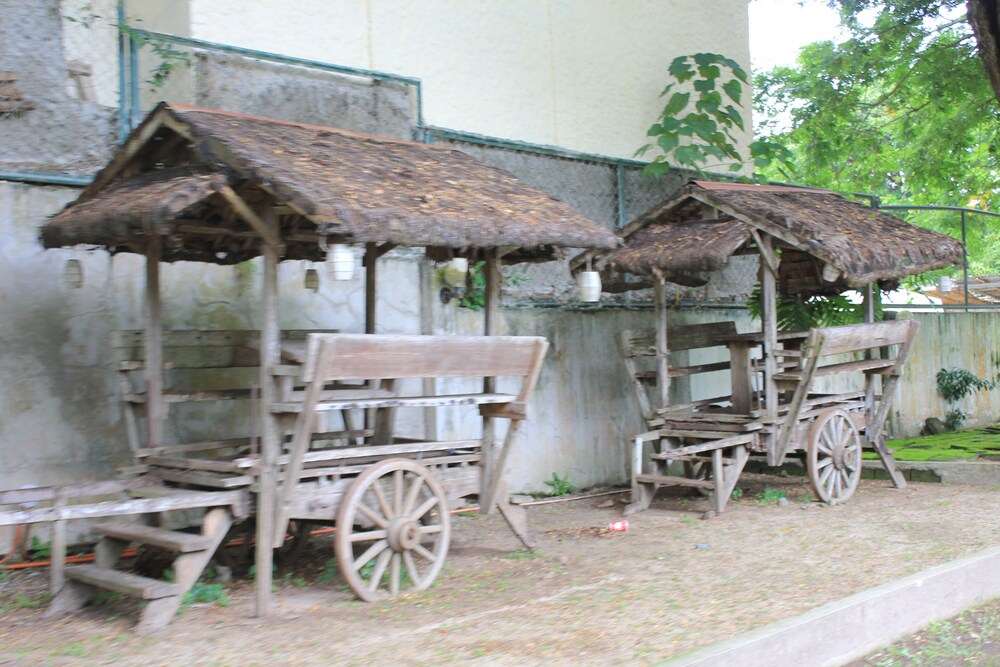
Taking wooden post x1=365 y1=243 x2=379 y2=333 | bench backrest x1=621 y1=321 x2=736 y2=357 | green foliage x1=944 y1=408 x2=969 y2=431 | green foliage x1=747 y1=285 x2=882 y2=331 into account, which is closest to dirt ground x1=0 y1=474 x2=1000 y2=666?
bench backrest x1=621 y1=321 x2=736 y2=357

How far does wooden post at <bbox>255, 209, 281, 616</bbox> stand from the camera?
5.89 metres

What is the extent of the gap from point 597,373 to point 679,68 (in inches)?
168

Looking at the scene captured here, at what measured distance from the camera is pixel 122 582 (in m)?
5.62

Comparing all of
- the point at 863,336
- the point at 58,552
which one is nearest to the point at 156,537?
the point at 58,552

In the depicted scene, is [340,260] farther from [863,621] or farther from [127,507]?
[863,621]

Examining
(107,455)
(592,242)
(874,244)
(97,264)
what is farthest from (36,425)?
(874,244)

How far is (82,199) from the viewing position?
21.9 feet

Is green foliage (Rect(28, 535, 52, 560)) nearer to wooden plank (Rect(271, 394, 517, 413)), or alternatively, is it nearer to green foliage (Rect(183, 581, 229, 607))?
green foliage (Rect(183, 581, 229, 607))

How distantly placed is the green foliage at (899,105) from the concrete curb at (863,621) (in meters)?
7.31

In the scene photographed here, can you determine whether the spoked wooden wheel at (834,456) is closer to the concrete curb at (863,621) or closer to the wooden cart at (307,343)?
the concrete curb at (863,621)

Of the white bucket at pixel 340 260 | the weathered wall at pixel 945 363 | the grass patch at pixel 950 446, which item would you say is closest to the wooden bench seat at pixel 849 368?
the grass patch at pixel 950 446

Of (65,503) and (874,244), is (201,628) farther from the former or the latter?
(874,244)

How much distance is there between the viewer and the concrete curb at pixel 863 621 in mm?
5020

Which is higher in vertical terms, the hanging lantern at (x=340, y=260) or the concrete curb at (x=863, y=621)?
the hanging lantern at (x=340, y=260)
